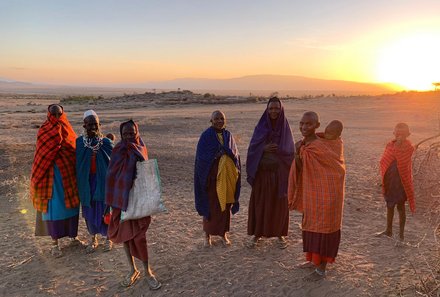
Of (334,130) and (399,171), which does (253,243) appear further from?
(399,171)

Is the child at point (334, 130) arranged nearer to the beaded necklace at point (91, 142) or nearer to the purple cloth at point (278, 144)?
the purple cloth at point (278, 144)

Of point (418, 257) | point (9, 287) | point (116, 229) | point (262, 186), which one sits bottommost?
point (9, 287)

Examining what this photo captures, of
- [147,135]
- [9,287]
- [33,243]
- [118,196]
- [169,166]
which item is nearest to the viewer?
[118,196]

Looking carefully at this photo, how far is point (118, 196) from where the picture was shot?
4000 millimetres

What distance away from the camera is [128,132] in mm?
4035

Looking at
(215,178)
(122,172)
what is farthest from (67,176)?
(215,178)

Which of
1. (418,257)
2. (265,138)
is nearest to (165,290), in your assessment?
(265,138)

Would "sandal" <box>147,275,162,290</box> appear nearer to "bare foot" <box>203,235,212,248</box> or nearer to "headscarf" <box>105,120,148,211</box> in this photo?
"headscarf" <box>105,120,148,211</box>

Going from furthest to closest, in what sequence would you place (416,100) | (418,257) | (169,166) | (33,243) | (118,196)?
(416,100), (169,166), (33,243), (418,257), (118,196)

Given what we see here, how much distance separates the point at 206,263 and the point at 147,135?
37.4 ft

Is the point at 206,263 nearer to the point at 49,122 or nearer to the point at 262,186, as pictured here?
the point at 262,186

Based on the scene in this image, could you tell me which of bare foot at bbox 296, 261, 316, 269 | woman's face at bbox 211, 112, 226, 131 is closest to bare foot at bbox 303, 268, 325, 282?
bare foot at bbox 296, 261, 316, 269

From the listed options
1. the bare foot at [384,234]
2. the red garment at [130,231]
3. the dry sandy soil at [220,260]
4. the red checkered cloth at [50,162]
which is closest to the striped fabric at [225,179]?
the dry sandy soil at [220,260]

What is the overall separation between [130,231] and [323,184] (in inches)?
87.7
